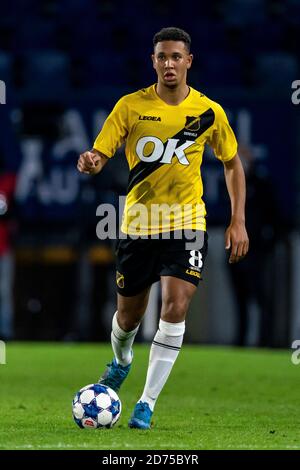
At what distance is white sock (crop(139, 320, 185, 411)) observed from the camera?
6324mm

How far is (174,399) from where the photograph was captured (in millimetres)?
8242

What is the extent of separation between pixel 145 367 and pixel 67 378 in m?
1.06

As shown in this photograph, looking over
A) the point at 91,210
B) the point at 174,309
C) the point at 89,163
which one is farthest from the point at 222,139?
the point at 91,210

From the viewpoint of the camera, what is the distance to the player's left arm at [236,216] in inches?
255

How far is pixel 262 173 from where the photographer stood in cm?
1279

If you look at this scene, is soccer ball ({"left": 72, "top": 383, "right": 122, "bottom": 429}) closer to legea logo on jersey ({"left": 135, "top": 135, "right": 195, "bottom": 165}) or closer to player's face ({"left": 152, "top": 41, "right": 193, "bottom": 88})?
legea logo on jersey ({"left": 135, "top": 135, "right": 195, "bottom": 165})

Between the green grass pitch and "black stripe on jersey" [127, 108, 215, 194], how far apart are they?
1.27m

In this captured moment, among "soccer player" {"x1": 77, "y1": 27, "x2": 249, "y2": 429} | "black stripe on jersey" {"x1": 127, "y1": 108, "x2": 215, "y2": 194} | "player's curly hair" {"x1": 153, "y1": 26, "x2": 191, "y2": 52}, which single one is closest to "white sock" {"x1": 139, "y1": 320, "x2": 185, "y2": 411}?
"soccer player" {"x1": 77, "y1": 27, "x2": 249, "y2": 429}

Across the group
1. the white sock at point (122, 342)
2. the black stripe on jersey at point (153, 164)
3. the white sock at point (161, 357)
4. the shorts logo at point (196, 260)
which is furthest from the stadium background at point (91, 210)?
the white sock at point (161, 357)

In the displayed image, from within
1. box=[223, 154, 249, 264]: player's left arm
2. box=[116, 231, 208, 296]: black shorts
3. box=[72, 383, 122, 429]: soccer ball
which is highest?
box=[223, 154, 249, 264]: player's left arm

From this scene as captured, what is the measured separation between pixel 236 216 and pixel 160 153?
510mm

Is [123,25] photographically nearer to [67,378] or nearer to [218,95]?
[218,95]

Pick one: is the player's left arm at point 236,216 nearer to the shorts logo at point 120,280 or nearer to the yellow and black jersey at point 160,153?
the yellow and black jersey at point 160,153

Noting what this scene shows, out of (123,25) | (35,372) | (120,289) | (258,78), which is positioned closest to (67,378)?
(35,372)
